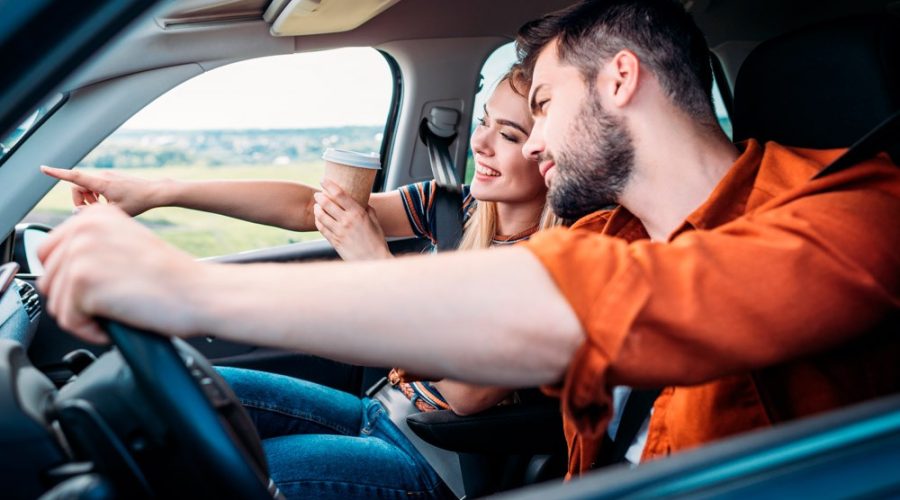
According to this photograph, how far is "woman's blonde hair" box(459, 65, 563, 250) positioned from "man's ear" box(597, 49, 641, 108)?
617 mm

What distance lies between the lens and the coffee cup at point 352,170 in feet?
5.66

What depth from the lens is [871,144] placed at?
105cm

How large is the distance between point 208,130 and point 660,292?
371 centimetres

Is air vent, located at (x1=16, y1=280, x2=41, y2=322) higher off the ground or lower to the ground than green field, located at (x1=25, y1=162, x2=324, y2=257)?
higher

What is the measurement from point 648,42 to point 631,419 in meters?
0.71

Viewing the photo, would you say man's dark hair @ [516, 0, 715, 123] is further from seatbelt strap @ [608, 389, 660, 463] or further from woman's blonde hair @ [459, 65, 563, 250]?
seatbelt strap @ [608, 389, 660, 463]

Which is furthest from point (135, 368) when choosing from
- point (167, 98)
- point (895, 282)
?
point (167, 98)

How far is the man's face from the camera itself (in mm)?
1448

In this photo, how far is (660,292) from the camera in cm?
84

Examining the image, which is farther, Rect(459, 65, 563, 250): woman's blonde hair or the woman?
Rect(459, 65, 563, 250): woman's blonde hair

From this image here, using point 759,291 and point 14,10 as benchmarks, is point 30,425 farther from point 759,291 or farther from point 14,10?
point 759,291

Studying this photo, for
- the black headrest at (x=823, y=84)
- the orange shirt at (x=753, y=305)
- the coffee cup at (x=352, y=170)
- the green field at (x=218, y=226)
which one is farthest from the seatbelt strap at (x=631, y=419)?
the green field at (x=218, y=226)

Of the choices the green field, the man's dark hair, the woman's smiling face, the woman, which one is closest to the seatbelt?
the woman

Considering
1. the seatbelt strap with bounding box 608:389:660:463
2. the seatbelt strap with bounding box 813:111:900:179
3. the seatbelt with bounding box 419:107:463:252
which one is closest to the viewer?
the seatbelt strap with bounding box 813:111:900:179
